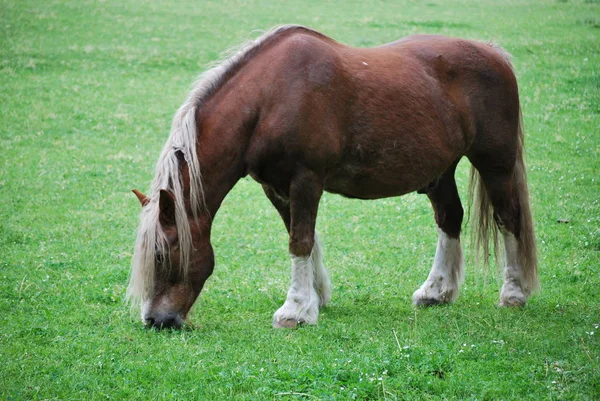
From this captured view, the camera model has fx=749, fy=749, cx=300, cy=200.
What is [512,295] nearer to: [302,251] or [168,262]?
[302,251]

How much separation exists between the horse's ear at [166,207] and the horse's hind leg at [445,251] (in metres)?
2.85

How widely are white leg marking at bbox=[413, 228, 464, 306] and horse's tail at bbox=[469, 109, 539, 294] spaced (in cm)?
28

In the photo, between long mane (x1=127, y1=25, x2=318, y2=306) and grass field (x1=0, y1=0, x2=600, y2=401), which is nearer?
grass field (x1=0, y1=0, x2=600, y2=401)

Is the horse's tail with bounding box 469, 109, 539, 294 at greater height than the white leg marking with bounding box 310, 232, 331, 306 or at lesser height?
greater

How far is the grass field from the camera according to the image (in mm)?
5477

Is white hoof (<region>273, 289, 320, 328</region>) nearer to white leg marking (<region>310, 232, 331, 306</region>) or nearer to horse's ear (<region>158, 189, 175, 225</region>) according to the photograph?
white leg marking (<region>310, 232, 331, 306</region>)

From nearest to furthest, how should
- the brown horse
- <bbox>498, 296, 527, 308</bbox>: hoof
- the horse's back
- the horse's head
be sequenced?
the horse's head < the brown horse < the horse's back < <bbox>498, 296, 527, 308</bbox>: hoof

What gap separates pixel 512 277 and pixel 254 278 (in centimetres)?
283

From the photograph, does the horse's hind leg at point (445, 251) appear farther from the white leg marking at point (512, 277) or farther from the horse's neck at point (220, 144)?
the horse's neck at point (220, 144)

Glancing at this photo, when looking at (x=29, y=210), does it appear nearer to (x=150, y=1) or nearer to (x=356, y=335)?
(x=356, y=335)

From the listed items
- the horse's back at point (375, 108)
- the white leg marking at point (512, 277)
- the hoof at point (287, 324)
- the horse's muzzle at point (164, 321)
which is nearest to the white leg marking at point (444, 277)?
the white leg marking at point (512, 277)

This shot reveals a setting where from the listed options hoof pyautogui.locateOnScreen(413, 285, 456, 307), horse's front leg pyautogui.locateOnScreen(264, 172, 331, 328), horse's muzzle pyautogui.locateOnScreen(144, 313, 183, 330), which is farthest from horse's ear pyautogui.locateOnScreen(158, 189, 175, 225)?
hoof pyautogui.locateOnScreen(413, 285, 456, 307)

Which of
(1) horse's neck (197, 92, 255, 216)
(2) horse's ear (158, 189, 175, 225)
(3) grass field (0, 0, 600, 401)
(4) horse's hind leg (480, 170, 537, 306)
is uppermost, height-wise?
(1) horse's neck (197, 92, 255, 216)

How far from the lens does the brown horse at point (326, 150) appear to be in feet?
20.7
